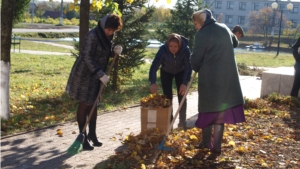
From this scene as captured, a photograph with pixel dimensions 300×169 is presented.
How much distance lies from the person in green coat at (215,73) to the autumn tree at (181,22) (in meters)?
9.27

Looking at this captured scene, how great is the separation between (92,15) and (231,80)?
6.09 metres

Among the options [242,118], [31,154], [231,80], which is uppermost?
[231,80]

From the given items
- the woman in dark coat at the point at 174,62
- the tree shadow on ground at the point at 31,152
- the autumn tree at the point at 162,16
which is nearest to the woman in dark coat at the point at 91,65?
the tree shadow on ground at the point at 31,152

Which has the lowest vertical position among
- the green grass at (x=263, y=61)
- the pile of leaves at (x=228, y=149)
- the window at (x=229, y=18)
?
the pile of leaves at (x=228, y=149)

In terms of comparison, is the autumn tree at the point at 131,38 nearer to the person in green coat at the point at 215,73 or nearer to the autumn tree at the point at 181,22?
the autumn tree at the point at 181,22

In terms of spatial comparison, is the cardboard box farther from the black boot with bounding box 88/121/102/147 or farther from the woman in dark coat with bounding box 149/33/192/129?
the black boot with bounding box 88/121/102/147

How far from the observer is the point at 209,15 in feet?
17.8

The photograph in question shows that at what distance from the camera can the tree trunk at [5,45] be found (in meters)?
6.86

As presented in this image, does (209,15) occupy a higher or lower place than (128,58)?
higher

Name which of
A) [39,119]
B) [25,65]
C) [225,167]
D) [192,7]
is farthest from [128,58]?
[25,65]

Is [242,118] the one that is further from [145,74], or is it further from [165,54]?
[145,74]

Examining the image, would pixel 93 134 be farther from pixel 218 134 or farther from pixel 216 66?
pixel 216 66

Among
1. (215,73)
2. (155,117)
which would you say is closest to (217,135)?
(215,73)

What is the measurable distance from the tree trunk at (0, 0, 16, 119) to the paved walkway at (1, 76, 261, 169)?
2.51ft
